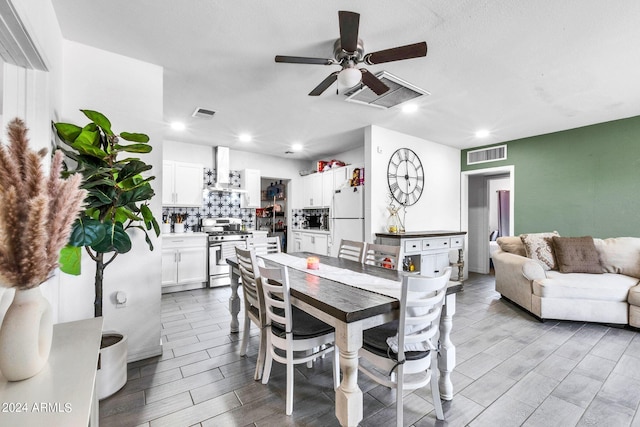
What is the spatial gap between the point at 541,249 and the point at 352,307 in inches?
138

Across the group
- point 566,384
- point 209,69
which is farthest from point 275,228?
point 566,384

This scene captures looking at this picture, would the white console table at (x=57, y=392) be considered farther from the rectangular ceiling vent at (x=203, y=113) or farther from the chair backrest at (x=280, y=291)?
the rectangular ceiling vent at (x=203, y=113)

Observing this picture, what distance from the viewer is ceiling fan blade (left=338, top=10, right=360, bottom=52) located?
1.57m

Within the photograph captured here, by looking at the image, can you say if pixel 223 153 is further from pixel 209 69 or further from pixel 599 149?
pixel 599 149

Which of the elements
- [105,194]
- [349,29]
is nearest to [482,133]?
[349,29]

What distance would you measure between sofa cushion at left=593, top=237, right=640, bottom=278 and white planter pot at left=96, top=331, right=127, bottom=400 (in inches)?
203

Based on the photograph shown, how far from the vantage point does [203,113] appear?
3545mm

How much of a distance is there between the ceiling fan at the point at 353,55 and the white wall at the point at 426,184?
6.56ft

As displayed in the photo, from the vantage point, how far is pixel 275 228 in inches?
266

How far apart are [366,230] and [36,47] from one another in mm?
3699

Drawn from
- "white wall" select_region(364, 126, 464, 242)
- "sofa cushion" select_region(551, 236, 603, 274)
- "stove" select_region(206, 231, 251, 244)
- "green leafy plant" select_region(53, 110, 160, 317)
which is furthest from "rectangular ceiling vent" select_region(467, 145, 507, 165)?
"green leafy plant" select_region(53, 110, 160, 317)

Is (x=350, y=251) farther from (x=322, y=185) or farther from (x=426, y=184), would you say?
(x=322, y=185)

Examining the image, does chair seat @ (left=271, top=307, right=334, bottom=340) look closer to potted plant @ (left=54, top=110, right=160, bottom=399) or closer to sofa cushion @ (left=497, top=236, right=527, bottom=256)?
potted plant @ (left=54, top=110, right=160, bottom=399)

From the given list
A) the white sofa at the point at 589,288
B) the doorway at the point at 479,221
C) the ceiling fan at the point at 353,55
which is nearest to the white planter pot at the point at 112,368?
the ceiling fan at the point at 353,55
